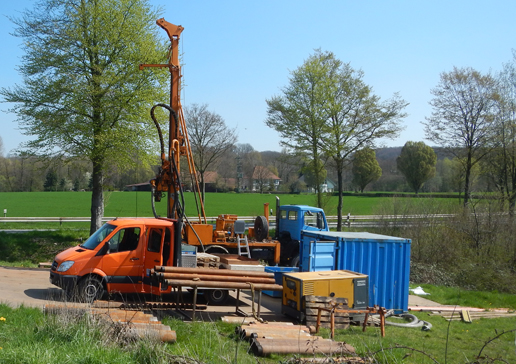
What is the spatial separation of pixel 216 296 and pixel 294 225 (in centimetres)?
683

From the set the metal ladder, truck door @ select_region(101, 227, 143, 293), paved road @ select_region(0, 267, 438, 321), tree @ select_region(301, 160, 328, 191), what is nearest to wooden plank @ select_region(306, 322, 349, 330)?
paved road @ select_region(0, 267, 438, 321)

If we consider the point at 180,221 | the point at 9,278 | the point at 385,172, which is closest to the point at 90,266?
the point at 180,221

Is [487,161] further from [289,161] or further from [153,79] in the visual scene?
[153,79]

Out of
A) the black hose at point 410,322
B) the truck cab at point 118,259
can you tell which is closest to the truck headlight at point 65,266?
the truck cab at point 118,259

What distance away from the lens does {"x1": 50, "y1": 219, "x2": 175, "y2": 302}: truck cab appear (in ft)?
36.4

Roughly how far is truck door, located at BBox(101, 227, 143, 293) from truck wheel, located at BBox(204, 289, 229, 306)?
178cm

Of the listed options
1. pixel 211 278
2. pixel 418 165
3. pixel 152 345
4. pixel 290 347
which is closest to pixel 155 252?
pixel 211 278

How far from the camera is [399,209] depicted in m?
27.0

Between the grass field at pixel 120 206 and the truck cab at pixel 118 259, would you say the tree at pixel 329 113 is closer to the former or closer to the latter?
the grass field at pixel 120 206

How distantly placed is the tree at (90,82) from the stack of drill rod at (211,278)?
35.6 feet

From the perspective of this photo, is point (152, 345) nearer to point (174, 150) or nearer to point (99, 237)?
point (99, 237)

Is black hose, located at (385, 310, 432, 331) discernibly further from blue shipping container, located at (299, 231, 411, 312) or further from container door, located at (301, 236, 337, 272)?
container door, located at (301, 236, 337, 272)

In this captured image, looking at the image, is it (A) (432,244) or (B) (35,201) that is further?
(B) (35,201)

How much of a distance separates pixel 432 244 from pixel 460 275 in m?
2.52
